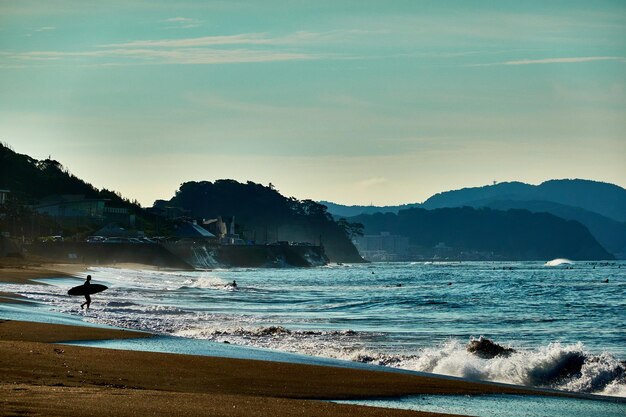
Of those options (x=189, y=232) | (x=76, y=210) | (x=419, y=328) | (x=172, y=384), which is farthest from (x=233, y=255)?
(x=172, y=384)

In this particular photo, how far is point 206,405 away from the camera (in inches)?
457

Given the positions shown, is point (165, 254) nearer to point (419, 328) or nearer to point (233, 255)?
point (233, 255)

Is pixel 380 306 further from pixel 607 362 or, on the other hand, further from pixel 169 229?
pixel 169 229

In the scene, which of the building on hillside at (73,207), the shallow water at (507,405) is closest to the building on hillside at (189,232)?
the building on hillside at (73,207)

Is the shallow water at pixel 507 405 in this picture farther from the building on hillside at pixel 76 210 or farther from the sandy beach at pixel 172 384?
the building on hillside at pixel 76 210

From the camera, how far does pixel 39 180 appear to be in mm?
186625

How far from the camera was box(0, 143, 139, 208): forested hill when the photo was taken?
596 feet

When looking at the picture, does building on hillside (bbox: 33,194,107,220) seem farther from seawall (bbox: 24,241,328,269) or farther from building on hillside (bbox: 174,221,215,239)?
building on hillside (bbox: 174,221,215,239)

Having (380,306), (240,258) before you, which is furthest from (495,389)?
(240,258)

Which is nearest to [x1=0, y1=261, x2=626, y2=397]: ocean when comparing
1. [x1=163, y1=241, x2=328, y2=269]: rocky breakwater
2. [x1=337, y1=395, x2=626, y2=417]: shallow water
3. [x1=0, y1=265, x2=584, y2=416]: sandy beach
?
[x1=337, y1=395, x2=626, y2=417]: shallow water

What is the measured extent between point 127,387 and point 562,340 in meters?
15.9

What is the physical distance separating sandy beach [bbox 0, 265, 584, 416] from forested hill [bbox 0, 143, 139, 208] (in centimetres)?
16603

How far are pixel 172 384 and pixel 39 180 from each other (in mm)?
180243

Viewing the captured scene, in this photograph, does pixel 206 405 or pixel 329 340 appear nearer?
pixel 206 405
